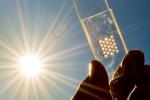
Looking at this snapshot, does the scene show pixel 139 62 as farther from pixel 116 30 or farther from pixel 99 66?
pixel 116 30

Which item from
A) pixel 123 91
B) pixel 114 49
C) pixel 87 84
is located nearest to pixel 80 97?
pixel 87 84

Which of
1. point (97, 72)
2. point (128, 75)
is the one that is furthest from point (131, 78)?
point (97, 72)

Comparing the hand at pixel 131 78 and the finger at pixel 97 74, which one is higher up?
the finger at pixel 97 74

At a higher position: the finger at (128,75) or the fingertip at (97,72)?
the fingertip at (97,72)

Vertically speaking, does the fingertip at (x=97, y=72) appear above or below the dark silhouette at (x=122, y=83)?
above

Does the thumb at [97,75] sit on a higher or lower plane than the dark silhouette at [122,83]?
higher

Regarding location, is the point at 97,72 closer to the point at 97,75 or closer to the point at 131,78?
the point at 97,75

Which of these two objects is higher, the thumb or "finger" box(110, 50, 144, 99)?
the thumb

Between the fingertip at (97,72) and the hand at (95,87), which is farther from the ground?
the fingertip at (97,72)
